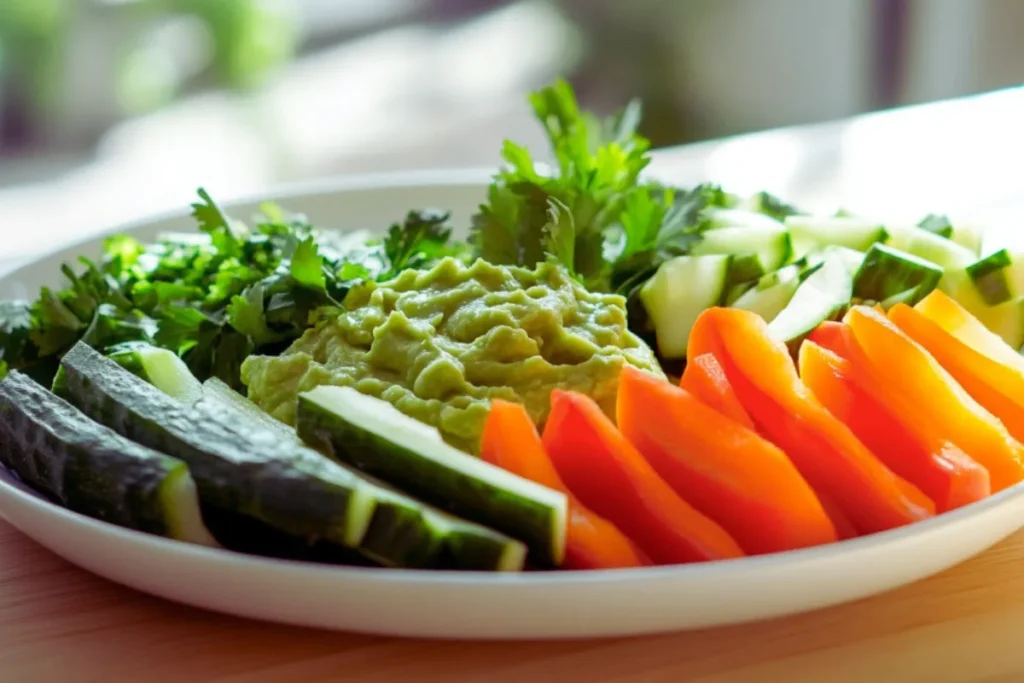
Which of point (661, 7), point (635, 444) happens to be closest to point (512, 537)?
point (635, 444)

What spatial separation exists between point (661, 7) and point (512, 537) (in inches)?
228

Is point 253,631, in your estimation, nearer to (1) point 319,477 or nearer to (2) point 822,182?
(1) point 319,477

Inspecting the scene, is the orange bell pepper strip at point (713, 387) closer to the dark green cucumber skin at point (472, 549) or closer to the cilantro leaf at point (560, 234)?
the dark green cucumber skin at point (472, 549)

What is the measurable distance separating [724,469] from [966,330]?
554mm

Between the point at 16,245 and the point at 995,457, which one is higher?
the point at 995,457

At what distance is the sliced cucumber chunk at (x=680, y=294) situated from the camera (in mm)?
2221

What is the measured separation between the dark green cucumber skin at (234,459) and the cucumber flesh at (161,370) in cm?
17

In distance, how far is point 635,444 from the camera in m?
1.55

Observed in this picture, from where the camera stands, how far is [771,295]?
7.46 ft

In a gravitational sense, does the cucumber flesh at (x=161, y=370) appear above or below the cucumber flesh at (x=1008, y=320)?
above

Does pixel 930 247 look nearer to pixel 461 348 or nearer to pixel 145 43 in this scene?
pixel 461 348

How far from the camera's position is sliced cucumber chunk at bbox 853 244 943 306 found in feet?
7.29

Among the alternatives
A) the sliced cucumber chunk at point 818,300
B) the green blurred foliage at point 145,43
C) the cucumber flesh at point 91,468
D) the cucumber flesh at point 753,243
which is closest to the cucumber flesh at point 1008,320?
the sliced cucumber chunk at point 818,300

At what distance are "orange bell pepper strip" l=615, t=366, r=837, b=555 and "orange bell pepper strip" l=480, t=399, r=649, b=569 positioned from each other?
109 millimetres
